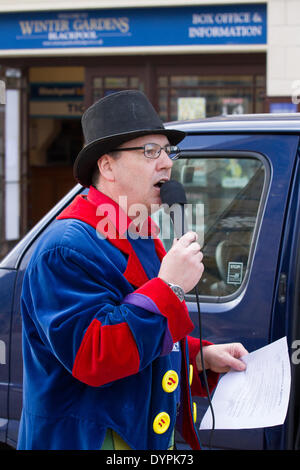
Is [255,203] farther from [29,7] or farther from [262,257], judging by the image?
[29,7]

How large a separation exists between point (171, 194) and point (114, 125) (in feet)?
0.79

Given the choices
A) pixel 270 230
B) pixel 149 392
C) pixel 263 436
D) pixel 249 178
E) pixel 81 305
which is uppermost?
pixel 249 178

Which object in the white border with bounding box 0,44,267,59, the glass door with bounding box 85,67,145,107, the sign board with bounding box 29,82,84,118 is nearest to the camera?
the white border with bounding box 0,44,267,59

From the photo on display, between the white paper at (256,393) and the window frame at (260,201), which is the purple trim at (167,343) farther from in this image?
the window frame at (260,201)

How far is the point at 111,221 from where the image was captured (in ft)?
5.53

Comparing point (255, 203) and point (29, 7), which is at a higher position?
point (29, 7)

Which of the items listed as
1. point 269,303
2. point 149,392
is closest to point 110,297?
point 149,392

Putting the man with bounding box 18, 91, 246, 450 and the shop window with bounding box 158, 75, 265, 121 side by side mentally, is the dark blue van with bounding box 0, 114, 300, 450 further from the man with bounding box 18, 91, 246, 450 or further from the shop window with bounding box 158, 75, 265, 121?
the shop window with bounding box 158, 75, 265, 121

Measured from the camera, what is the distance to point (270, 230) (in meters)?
2.45

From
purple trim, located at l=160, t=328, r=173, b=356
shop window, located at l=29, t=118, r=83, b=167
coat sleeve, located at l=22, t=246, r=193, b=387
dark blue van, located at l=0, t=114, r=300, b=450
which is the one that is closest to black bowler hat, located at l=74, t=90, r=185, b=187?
coat sleeve, located at l=22, t=246, r=193, b=387

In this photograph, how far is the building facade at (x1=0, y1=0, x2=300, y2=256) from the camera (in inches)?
288

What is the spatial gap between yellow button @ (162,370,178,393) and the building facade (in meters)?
5.82

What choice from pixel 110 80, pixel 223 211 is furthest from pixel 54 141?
pixel 223 211
